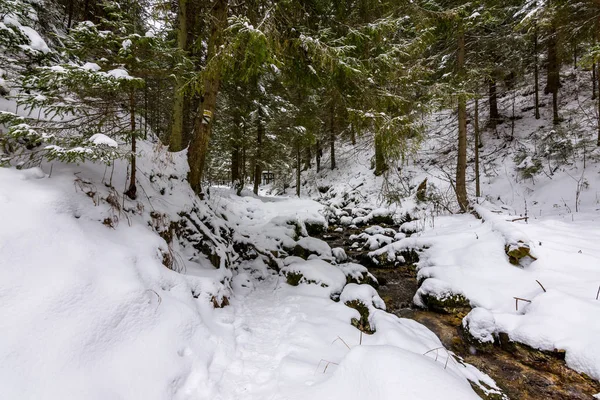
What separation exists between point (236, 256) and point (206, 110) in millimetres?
3191

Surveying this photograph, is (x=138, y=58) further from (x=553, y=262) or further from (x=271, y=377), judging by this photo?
(x=553, y=262)

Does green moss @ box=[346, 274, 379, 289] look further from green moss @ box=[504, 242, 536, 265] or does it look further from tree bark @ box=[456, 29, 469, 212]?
tree bark @ box=[456, 29, 469, 212]

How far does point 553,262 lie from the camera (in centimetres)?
441

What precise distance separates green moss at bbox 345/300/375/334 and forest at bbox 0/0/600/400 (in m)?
0.03

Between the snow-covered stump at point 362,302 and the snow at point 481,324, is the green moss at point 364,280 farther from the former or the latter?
the snow at point 481,324

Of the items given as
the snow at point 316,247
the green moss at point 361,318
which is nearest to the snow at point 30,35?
the green moss at point 361,318

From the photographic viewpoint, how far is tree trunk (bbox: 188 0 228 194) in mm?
4786

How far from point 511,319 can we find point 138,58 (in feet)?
21.3

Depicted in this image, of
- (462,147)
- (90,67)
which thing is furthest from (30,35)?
(462,147)

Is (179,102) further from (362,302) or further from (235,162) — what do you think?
(235,162)

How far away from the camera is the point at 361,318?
4.11 m

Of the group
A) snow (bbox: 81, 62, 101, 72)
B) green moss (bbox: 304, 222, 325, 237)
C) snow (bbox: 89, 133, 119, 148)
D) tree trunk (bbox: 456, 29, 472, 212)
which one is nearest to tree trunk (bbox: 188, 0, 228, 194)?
snow (bbox: 81, 62, 101, 72)

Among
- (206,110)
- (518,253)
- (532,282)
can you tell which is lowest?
(532,282)

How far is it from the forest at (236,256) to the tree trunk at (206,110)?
0.14 feet
